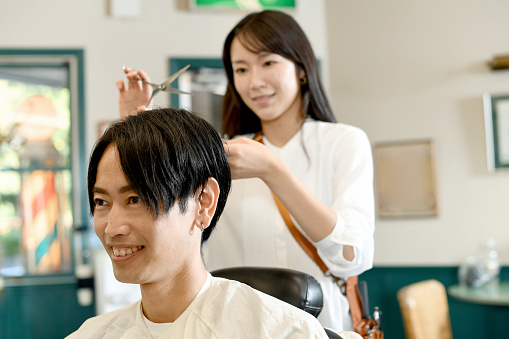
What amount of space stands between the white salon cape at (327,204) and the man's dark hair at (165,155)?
1.54 feet

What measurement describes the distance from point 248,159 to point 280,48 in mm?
511

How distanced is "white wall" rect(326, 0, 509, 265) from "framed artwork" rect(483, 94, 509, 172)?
0.04 metres

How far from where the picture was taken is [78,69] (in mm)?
4305

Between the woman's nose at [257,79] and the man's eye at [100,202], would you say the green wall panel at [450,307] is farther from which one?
the man's eye at [100,202]

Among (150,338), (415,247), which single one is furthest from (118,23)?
(150,338)

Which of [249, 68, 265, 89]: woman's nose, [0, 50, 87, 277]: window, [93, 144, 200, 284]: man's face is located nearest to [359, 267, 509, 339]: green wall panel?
[0, 50, 87, 277]: window

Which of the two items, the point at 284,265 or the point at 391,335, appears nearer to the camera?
the point at 284,265

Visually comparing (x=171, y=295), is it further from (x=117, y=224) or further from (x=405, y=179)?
(x=405, y=179)

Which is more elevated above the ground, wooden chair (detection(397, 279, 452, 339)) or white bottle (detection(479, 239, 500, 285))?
white bottle (detection(479, 239, 500, 285))

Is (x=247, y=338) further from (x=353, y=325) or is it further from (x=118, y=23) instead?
(x=118, y=23)

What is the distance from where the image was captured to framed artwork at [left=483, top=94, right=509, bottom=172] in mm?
4066

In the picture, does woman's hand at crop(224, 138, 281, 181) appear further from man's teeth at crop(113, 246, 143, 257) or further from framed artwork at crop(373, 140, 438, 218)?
framed artwork at crop(373, 140, 438, 218)

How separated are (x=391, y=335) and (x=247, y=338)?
3487 mm

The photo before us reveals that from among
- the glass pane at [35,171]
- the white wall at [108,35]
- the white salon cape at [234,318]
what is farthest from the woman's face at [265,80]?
the glass pane at [35,171]
